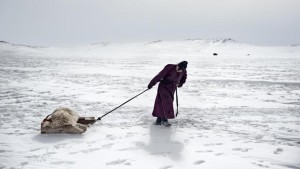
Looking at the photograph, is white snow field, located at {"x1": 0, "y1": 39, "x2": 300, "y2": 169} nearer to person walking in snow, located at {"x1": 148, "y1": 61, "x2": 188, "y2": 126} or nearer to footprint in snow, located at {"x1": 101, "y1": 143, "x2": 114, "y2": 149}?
footprint in snow, located at {"x1": 101, "y1": 143, "x2": 114, "y2": 149}

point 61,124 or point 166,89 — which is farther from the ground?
point 166,89

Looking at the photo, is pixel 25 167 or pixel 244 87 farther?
pixel 244 87

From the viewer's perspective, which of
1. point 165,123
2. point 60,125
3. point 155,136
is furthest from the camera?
point 165,123

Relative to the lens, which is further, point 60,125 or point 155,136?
point 155,136

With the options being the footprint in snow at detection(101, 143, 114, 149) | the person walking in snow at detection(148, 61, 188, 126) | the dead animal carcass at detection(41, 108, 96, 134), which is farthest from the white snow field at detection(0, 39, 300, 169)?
the person walking in snow at detection(148, 61, 188, 126)

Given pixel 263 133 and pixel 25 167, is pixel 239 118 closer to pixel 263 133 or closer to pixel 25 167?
pixel 263 133

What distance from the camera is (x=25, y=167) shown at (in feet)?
12.7

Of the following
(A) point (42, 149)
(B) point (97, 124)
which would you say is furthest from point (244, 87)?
(A) point (42, 149)

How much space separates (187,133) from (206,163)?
1447 mm

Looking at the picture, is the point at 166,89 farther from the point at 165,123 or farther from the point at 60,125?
the point at 60,125

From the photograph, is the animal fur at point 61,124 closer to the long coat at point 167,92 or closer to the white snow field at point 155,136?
the white snow field at point 155,136

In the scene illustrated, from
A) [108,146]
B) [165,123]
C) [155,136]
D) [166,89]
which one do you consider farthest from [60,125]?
[166,89]

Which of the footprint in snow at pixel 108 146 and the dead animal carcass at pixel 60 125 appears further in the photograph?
the dead animal carcass at pixel 60 125

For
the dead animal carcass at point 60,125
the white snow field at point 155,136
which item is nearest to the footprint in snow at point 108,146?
the white snow field at point 155,136
